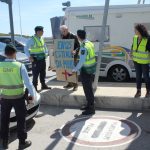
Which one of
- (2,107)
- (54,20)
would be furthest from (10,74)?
(54,20)

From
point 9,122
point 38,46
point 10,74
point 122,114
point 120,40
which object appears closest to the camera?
point 10,74

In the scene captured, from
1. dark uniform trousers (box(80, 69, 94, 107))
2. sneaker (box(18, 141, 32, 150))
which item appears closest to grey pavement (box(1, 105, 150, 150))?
sneaker (box(18, 141, 32, 150))

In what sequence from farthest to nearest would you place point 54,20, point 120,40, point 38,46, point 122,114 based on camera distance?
point 54,20 → point 120,40 → point 38,46 → point 122,114

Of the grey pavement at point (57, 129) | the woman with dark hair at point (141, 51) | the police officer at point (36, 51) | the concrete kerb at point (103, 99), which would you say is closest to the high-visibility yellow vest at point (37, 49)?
the police officer at point (36, 51)

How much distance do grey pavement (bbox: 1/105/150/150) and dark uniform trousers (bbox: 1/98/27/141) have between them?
1.01 feet

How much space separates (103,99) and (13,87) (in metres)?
3.14

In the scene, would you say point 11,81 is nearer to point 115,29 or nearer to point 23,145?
point 23,145

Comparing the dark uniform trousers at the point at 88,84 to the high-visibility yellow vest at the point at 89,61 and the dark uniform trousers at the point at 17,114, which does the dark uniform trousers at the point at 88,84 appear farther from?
the dark uniform trousers at the point at 17,114

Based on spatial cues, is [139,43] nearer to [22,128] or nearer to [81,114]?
[81,114]

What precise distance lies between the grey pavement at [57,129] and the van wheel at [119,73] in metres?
3.47

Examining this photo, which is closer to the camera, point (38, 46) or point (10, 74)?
point (10, 74)

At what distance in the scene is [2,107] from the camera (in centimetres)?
580

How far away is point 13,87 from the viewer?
222 inches

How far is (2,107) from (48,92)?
10.9 feet
